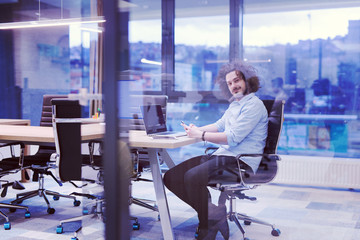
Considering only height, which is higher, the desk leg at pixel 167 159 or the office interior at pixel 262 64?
the office interior at pixel 262 64

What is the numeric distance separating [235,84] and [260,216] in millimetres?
1237

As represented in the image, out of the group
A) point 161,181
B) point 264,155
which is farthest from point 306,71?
point 161,181

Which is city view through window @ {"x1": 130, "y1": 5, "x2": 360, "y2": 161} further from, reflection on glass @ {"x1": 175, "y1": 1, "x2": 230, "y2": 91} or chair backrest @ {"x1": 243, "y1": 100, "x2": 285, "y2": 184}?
chair backrest @ {"x1": 243, "y1": 100, "x2": 285, "y2": 184}

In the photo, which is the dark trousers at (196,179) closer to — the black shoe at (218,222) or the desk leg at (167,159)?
the black shoe at (218,222)

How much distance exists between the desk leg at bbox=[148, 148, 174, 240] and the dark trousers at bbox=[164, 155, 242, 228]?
6 centimetres

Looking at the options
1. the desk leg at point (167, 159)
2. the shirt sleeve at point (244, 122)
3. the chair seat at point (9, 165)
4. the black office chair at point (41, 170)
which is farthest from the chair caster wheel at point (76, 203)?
the shirt sleeve at point (244, 122)

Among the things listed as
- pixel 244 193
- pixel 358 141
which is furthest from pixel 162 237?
pixel 358 141

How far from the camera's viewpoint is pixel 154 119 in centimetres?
324

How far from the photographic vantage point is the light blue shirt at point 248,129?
2.88 meters

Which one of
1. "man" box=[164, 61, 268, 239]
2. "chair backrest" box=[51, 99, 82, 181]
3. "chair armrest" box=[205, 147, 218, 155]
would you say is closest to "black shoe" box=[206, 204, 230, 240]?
"man" box=[164, 61, 268, 239]

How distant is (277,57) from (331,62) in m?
0.62

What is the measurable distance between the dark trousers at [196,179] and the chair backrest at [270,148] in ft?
0.62

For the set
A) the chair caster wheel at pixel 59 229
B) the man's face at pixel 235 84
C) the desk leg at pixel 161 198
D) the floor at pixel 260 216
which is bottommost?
the floor at pixel 260 216

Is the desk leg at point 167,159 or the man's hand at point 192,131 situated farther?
the desk leg at point 167,159
